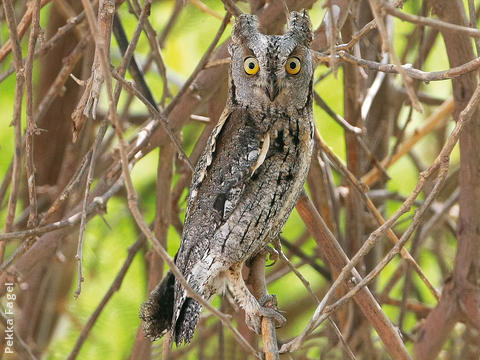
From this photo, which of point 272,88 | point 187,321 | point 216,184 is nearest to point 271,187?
point 216,184

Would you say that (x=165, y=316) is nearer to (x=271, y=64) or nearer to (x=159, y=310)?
(x=159, y=310)

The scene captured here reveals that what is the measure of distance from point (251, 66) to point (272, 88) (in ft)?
0.34

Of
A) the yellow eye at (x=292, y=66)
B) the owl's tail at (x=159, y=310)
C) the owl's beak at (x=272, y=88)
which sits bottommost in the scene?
Result: the owl's tail at (x=159, y=310)

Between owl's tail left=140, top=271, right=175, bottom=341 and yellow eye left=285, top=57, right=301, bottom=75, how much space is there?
31.8 inches

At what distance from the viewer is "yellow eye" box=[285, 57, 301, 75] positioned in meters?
2.44

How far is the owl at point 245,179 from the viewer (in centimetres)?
244

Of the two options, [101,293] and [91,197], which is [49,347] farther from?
[91,197]

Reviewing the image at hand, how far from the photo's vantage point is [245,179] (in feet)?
8.23

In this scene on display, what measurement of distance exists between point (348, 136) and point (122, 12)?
1.38m

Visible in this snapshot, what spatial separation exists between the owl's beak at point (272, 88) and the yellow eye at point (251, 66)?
62mm

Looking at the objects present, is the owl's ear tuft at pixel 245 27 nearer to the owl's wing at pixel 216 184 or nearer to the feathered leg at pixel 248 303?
the owl's wing at pixel 216 184

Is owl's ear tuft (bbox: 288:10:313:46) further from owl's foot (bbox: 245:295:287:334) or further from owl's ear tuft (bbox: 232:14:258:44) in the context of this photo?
owl's foot (bbox: 245:295:287:334)

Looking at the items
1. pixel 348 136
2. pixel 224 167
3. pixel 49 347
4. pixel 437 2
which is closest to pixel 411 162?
pixel 348 136

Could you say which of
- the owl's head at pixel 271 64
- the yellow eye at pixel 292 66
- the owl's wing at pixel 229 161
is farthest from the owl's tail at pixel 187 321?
the yellow eye at pixel 292 66
